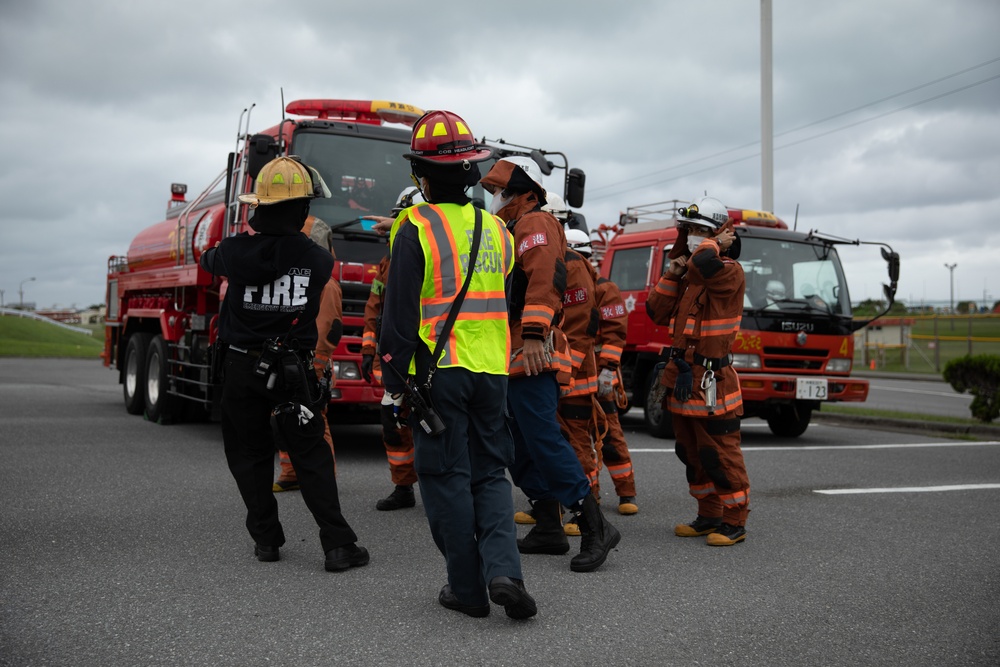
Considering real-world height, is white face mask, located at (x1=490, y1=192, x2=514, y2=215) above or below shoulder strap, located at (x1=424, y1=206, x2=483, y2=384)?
above

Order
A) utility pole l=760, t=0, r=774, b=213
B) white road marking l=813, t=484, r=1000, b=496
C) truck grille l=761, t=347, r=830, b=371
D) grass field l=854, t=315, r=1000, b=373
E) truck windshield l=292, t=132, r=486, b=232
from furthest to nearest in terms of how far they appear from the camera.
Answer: grass field l=854, t=315, r=1000, b=373 < utility pole l=760, t=0, r=774, b=213 < truck grille l=761, t=347, r=830, b=371 < truck windshield l=292, t=132, r=486, b=232 < white road marking l=813, t=484, r=1000, b=496

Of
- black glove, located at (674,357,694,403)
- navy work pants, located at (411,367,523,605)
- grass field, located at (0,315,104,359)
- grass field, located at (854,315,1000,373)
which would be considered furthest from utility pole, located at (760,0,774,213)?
grass field, located at (0,315,104,359)

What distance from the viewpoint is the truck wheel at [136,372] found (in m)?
11.7

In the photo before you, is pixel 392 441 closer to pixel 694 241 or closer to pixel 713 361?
A: pixel 713 361

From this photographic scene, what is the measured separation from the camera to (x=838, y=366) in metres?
10.8

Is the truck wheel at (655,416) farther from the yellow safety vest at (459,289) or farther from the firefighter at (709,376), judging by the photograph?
the yellow safety vest at (459,289)

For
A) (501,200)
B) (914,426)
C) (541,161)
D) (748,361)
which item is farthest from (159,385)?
(914,426)

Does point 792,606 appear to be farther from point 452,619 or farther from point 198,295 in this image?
point 198,295

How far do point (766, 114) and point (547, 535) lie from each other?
15489 mm

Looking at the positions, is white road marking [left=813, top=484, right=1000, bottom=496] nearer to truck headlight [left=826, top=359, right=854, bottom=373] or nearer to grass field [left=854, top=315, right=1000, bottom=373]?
truck headlight [left=826, top=359, right=854, bottom=373]

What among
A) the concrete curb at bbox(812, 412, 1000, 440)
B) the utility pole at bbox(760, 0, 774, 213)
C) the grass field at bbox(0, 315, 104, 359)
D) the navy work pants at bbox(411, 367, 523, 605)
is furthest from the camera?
the grass field at bbox(0, 315, 104, 359)

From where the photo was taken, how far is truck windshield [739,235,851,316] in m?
10.5

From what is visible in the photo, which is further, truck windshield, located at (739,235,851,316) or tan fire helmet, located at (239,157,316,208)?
truck windshield, located at (739,235,851,316)

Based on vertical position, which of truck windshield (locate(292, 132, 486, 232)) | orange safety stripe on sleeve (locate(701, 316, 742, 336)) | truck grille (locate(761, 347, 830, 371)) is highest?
truck windshield (locate(292, 132, 486, 232))
